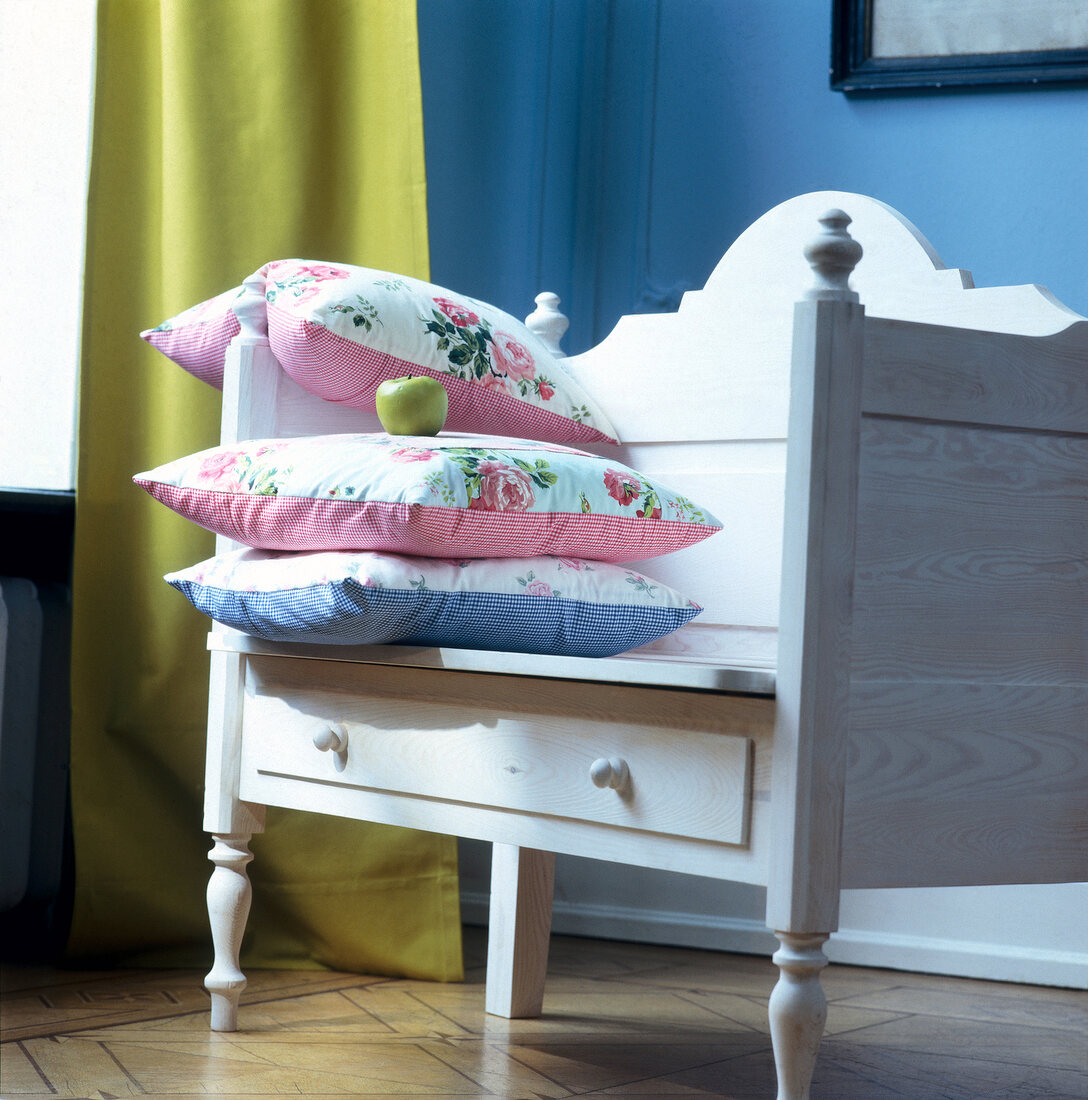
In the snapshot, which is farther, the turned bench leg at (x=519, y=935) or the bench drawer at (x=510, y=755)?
the turned bench leg at (x=519, y=935)

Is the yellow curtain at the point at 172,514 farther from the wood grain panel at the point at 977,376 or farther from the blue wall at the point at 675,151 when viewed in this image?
the wood grain panel at the point at 977,376

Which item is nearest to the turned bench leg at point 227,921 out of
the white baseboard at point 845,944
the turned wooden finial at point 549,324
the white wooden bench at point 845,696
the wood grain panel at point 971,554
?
the white wooden bench at point 845,696

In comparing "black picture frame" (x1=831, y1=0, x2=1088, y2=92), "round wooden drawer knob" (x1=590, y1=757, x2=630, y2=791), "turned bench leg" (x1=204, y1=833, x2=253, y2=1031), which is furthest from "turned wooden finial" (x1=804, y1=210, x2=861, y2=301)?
"black picture frame" (x1=831, y1=0, x2=1088, y2=92)

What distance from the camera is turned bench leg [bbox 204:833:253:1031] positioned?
1604mm

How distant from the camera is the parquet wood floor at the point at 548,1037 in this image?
56.4 inches

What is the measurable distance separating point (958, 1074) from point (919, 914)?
436 mm

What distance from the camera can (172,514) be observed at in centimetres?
190

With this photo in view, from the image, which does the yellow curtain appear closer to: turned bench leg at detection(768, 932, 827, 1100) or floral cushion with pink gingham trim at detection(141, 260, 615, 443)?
floral cushion with pink gingham trim at detection(141, 260, 615, 443)

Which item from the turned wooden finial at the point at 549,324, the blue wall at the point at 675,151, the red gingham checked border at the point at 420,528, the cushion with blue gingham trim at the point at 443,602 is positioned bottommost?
the cushion with blue gingham trim at the point at 443,602

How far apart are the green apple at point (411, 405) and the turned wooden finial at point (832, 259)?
48cm

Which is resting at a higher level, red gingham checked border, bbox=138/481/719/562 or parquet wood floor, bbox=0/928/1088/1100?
red gingham checked border, bbox=138/481/719/562

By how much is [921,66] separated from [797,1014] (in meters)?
1.40

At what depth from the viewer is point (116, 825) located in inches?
73.9

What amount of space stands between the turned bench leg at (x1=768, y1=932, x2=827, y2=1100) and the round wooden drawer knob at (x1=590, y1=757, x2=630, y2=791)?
0.62 ft
